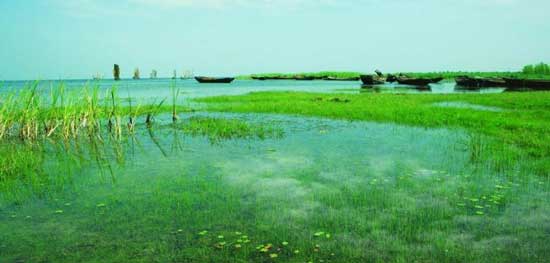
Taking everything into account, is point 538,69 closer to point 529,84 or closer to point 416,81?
point 416,81

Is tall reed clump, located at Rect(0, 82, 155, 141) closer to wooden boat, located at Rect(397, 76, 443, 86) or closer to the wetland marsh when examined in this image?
the wetland marsh

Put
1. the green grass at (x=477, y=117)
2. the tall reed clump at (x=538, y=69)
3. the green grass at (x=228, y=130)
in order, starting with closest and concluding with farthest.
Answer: the green grass at (x=477, y=117) < the green grass at (x=228, y=130) < the tall reed clump at (x=538, y=69)

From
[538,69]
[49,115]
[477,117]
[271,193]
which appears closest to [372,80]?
[538,69]

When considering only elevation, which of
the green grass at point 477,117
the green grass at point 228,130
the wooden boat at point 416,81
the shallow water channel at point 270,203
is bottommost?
the shallow water channel at point 270,203

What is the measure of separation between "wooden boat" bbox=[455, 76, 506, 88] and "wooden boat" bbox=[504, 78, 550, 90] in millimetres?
1195

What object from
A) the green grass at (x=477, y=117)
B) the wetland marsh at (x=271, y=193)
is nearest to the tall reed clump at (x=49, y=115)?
the wetland marsh at (x=271, y=193)

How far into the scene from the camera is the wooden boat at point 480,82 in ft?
155

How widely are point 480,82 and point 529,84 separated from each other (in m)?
8.33

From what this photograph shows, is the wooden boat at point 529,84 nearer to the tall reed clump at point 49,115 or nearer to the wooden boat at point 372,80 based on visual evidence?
the wooden boat at point 372,80

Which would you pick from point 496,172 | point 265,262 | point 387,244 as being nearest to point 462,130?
point 496,172

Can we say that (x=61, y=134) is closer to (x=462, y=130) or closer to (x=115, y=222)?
(x=115, y=222)

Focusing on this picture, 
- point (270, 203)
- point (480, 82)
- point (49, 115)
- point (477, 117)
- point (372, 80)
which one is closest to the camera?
point (270, 203)

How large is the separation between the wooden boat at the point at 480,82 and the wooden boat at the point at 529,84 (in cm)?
120

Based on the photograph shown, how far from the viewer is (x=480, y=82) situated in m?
50.0
